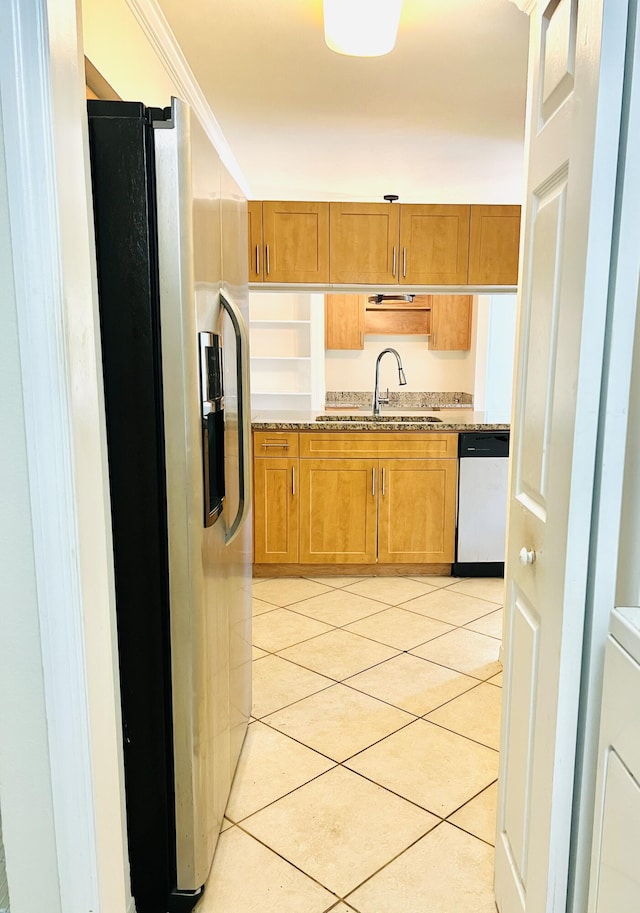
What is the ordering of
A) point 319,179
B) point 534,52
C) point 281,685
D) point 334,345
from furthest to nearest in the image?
point 334,345 < point 319,179 < point 281,685 < point 534,52

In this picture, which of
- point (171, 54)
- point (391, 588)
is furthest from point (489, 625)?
point (171, 54)

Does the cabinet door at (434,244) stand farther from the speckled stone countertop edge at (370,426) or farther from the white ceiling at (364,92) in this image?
the speckled stone countertop edge at (370,426)

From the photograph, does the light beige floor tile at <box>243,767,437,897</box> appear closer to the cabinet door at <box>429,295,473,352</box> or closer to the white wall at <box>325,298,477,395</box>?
the white wall at <box>325,298,477,395</box>

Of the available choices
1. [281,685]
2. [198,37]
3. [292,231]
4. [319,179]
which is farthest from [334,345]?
[281,685]

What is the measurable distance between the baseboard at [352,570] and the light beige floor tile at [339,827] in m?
2.01

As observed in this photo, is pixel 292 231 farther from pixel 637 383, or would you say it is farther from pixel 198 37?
pixel 637 383

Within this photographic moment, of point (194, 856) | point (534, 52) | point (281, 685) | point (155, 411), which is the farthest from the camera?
point (281, 685)

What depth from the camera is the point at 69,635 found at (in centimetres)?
101

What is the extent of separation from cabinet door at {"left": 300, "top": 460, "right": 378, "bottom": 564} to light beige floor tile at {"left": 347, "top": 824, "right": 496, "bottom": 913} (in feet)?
7.26

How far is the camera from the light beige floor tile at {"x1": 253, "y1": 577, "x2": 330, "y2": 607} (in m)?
3.68

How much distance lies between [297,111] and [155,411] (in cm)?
298

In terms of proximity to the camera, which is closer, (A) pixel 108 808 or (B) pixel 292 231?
(A) pixel 108 808

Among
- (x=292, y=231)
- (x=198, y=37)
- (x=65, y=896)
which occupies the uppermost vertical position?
(x=198, y=37)

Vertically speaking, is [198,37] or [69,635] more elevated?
[198,37]
